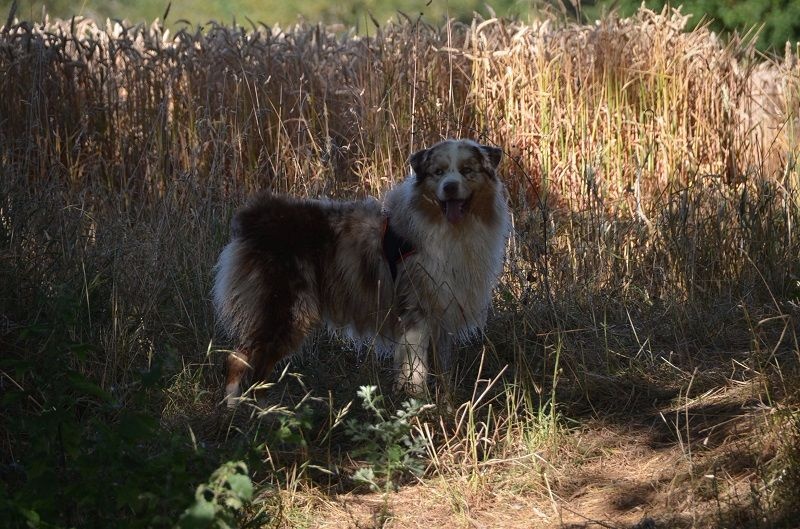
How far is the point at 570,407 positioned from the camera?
183 inches

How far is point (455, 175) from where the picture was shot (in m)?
4.88

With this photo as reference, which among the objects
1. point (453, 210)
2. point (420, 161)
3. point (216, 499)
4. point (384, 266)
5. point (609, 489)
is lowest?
point (609, 489)

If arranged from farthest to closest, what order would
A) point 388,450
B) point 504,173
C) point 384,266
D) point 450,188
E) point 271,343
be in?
1. point 504,173
2. point 384,266
3. point 271,343
4. point 450,188
5. point 388,450

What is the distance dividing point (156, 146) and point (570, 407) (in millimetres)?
4463

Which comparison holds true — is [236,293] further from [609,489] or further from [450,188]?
[609,489]

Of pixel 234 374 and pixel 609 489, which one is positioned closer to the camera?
pixel 609 489

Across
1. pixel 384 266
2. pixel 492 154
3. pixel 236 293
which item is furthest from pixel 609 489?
pixel 236 293

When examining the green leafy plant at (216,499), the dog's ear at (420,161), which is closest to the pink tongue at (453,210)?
the dog's ear at (420,161)

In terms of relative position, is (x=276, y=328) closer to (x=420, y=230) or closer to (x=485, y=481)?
(x=420, y=230)

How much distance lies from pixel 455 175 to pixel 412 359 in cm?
Answer: 96

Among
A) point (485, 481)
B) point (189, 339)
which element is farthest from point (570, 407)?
point (189, 339)

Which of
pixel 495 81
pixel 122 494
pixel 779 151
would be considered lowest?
pixel 122 494

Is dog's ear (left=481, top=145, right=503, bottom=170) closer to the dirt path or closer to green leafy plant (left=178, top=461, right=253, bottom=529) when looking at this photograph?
the dirt path

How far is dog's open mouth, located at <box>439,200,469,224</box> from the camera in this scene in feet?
16.2
